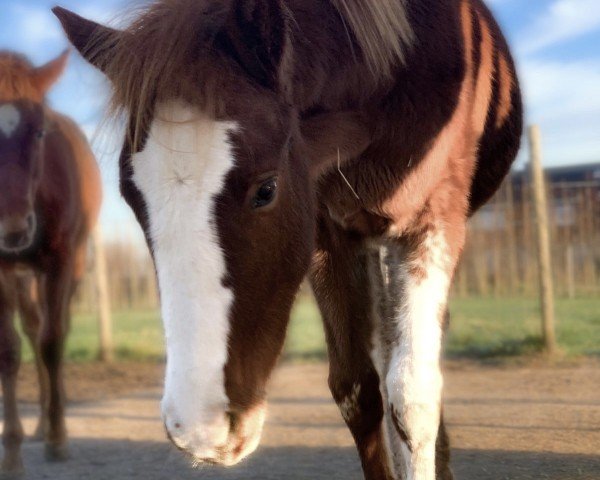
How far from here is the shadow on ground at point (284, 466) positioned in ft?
11.7

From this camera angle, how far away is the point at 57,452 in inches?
183

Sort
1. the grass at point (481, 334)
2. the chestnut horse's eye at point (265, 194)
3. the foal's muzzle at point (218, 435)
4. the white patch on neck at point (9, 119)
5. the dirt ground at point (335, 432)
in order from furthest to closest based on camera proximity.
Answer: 1. the grass at point (481, 334)
2. the white patch on neck at point (9, 119)
3. the dirt ground at point (335, 432)
4. the chestnut horse's eye at point (265, 194)
5. the foal's muzzle at point (218, 435)

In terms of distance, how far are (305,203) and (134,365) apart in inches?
278

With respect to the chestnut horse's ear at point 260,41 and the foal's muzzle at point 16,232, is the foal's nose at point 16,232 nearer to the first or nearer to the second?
the foal's muzzle at point 16,232

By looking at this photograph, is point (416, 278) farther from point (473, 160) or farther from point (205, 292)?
point (205, 292)

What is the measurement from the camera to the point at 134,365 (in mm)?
8734

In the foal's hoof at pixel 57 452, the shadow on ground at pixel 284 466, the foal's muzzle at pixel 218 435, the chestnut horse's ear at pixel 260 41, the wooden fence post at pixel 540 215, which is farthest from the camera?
the wooden fence post at pixel 540 215

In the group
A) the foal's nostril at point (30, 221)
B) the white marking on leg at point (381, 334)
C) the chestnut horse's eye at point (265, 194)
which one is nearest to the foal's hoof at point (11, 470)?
the foal's nostril at point (30, 221)

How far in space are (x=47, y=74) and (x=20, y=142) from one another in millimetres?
705

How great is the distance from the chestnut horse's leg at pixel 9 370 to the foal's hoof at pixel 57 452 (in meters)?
0.28

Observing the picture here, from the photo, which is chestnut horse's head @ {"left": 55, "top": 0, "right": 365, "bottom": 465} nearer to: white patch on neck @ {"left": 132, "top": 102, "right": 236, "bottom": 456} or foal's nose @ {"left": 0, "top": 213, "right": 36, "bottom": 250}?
white patch on neck @ {"left": 132, "top": 102, "right": 236, "bottom": 456}

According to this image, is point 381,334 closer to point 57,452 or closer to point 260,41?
point 260,41

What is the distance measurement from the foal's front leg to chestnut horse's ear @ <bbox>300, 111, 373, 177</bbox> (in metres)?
0.46

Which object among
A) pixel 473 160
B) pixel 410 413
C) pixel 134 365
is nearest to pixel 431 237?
pixel 473 160
